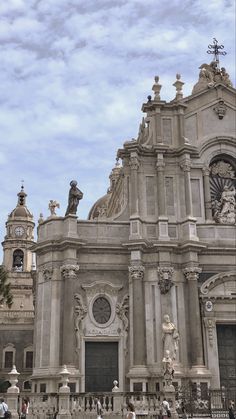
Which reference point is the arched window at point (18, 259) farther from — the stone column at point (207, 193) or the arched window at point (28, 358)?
the stone column at point (207, 193)

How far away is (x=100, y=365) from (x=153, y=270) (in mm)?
4718

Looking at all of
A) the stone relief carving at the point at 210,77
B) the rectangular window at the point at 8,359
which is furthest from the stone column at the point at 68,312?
the rectangular window at the point at 8,359

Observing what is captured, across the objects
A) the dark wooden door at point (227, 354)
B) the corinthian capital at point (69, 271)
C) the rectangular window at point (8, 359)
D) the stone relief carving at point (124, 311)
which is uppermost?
the corinthian capital at point (69, 271)

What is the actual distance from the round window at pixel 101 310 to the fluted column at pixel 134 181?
13.8 ft

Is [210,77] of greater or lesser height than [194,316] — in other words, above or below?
above

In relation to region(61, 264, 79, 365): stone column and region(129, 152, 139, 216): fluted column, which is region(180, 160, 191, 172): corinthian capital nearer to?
region(129, 152, 139, 216): fluted column

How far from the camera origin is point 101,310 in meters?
25.5

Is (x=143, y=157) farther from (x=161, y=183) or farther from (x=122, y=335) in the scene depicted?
(x=122, y=335)

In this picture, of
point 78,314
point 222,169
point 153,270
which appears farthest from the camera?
point 222,169

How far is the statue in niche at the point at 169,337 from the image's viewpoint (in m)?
23.6

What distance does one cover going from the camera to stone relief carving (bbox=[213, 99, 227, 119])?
96.3ft

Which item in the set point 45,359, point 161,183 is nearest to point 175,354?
point 45,359

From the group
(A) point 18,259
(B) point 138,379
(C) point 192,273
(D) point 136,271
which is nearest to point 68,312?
(D) point 136,271

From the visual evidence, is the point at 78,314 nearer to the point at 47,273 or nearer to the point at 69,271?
the point at 69,271
